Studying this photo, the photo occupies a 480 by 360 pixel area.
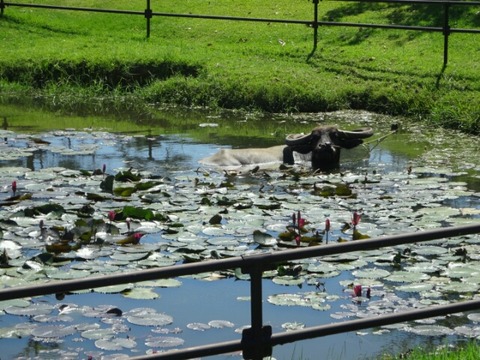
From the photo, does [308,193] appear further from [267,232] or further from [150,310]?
[150,310]

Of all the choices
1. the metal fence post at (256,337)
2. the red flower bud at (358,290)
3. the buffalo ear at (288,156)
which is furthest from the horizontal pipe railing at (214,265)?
the buffalo ear at (288,156)

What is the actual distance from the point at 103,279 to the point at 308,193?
20.1 feet

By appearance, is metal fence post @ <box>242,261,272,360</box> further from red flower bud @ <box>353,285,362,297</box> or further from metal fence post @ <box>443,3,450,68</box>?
metal fence post @ <box>443,3,450,68</box>

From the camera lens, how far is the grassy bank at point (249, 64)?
1488 cm

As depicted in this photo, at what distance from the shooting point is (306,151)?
11711mm

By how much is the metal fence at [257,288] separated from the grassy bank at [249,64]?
9.08m

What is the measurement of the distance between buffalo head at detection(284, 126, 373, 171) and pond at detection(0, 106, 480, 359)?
0.60ft

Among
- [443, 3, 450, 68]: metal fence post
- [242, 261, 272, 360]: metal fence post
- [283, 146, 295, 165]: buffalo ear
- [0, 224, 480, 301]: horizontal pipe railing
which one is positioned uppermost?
[443, 3, 450, 68]: metal fence post

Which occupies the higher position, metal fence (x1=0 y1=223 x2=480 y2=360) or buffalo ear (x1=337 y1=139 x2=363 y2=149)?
metal fence (x1=0 y1=223 x2=480 y2=360)

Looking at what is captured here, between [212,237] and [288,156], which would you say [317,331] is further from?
[288,156]

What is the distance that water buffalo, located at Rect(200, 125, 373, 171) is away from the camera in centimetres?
1135

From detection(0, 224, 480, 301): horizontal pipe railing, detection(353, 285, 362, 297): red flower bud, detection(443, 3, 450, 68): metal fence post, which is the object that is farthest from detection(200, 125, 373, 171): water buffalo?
detection(0, 224, 480, 301): horizontal pipe railing

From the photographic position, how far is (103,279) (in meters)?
3.71

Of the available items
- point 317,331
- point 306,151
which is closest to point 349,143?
point 306,151
